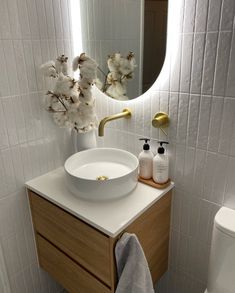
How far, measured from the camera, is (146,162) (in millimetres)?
1214

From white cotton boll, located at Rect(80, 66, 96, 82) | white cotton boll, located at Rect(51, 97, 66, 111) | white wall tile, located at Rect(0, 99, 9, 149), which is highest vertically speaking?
white cotton boll, located at Rect(80, 66, 96, 82)

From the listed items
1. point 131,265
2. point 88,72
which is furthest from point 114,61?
point 131,265

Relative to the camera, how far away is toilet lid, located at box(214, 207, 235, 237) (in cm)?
99

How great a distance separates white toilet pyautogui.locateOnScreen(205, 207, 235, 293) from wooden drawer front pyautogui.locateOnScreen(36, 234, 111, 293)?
444 millimetres

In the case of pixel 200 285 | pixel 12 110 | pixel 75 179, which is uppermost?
pixel 12 110

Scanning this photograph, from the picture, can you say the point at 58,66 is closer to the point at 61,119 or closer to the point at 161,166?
the point at 61,119

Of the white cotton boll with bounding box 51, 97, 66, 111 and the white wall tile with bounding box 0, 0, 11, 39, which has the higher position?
the white wall tile with bounding box 0, 0, 11, 39

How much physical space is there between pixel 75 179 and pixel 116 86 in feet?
1.66

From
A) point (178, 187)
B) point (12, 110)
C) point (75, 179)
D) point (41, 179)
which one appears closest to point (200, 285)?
point (178, 187)

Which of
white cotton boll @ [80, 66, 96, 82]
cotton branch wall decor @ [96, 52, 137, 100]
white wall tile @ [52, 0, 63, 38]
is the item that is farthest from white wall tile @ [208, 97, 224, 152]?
white wall tile @ [52, 0, 63, 38]

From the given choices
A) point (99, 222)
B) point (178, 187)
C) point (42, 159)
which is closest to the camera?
point (99, 222)

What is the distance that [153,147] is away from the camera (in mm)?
1241

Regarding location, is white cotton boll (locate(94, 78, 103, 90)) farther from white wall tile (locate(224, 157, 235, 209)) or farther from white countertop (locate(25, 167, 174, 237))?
white wall tile (locate(224, 157, 235, 209))

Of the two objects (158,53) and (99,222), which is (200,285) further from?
(158,53)
